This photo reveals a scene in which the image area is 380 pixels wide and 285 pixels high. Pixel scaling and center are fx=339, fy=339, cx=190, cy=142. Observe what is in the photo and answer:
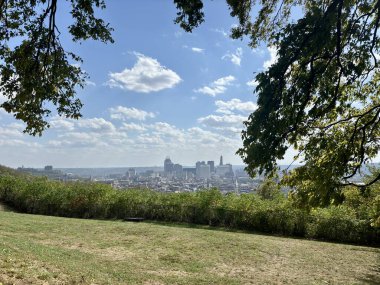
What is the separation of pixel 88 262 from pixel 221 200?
12.5 metres

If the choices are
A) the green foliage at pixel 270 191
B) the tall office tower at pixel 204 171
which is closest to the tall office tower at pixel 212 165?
the tall office tower at pixel 204 171

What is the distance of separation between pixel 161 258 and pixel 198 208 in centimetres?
992

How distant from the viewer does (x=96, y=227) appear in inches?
605

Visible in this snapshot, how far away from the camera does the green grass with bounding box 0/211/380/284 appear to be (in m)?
7.38

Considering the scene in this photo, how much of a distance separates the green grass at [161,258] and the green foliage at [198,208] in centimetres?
245

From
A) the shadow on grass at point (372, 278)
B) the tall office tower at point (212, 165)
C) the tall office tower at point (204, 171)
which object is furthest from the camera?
the tall office tower at point (212, 165)

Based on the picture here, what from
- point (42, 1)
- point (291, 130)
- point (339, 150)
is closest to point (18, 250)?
point (42, 1)

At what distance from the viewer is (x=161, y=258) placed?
10.4 metres

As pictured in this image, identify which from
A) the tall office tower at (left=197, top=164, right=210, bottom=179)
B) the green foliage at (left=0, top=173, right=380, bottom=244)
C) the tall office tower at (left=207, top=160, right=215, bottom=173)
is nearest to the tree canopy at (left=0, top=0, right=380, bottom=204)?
the green foliage at (left=0, top=173, right=380, bottom=244)

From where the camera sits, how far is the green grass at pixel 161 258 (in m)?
7.38

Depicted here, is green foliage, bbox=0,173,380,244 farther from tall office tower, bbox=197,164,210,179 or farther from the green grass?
tall office tower, bbox=197,164,210,179

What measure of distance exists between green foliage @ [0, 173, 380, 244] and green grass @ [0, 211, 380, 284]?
2454 millimetres

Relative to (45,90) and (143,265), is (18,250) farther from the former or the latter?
(45,90)

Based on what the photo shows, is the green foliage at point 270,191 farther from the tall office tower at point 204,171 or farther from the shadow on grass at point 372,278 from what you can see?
A: the tall office tower at point 204,171
